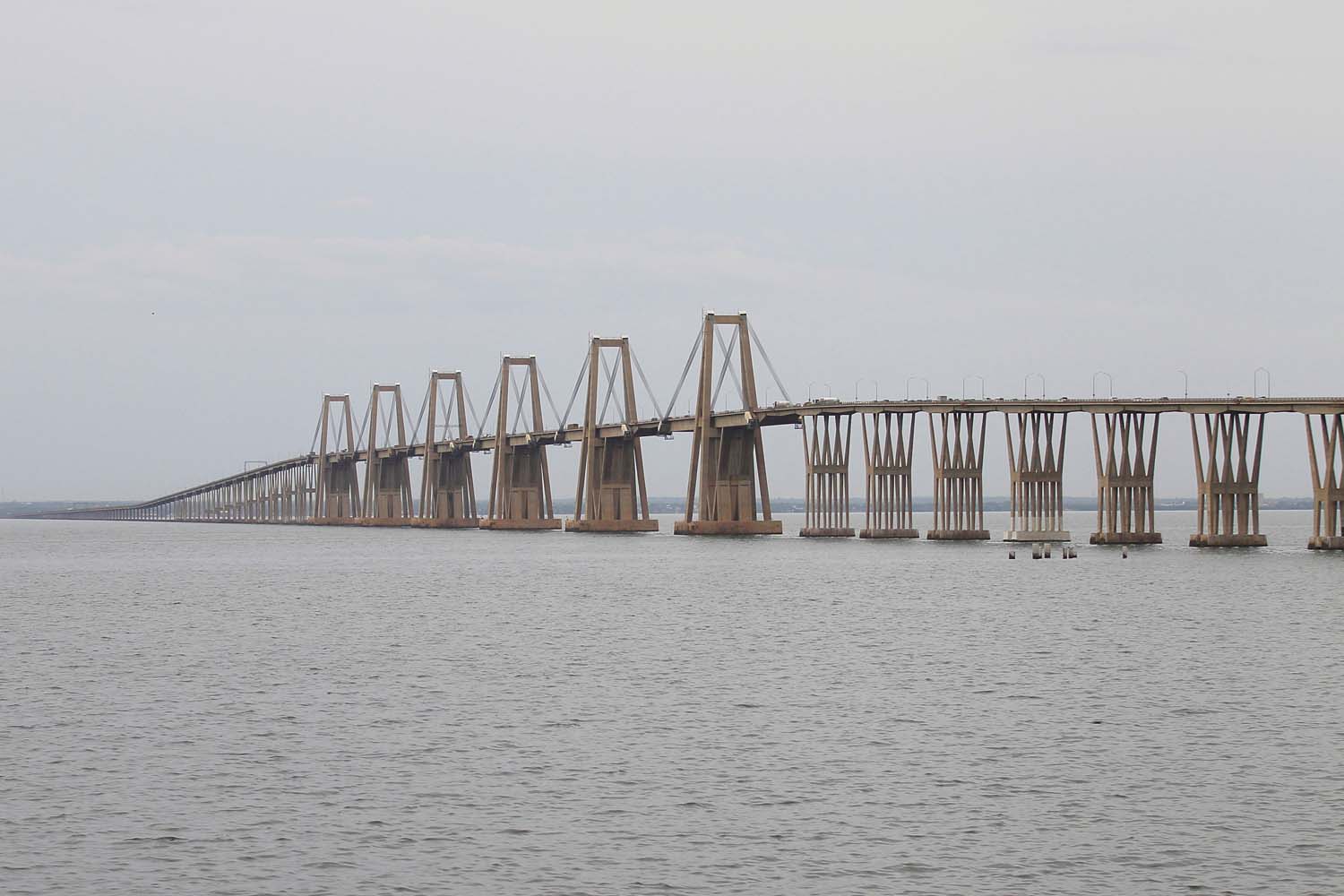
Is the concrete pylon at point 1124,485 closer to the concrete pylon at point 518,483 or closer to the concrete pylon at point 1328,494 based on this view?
the concrete pylon at point 1328,494

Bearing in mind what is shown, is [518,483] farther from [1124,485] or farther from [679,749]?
[679,749]

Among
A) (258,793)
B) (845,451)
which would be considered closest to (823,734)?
(258,793)

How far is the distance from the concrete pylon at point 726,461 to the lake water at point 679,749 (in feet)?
228

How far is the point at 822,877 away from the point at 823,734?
975cm

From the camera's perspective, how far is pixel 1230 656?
42312mm

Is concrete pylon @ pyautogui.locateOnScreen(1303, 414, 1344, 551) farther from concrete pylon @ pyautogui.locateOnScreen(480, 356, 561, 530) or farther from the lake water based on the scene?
concrete pylon @ pyautogui.locateOnScreen(480, 356, 561, 530)

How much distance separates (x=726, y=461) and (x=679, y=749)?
344 ft

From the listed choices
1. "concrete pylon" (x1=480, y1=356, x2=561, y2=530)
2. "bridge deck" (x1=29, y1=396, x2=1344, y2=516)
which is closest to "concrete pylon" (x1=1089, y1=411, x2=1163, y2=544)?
"bridge deck" (x1=29, y1=396, x2=1344, y2=516)

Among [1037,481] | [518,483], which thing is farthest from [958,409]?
[518,483]

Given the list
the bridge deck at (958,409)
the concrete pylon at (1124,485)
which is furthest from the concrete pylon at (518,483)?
the concrete pylon at (1124,485)

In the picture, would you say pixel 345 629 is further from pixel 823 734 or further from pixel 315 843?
pixel 315 843

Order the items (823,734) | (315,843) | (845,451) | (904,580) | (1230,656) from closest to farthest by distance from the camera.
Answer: (315,843)
(823,734)
(1230,656)
(904,580)
(845,451)

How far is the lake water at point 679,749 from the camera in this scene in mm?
20250

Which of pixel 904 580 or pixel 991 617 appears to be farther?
pixel 904 580
